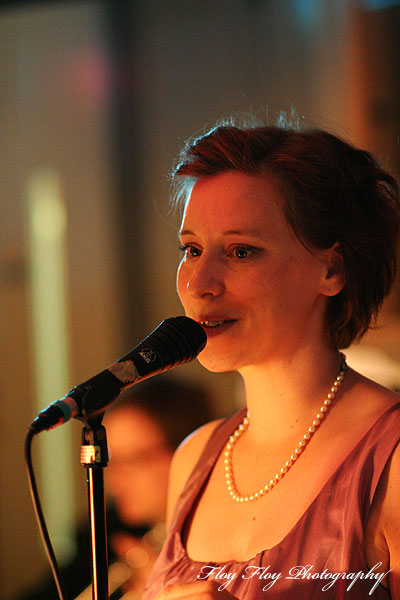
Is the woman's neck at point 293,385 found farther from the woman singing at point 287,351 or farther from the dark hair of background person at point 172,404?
the dark hair of background person at point 172,404

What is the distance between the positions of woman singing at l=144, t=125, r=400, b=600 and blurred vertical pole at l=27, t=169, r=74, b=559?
4.85 ft

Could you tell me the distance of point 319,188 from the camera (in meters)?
1.28

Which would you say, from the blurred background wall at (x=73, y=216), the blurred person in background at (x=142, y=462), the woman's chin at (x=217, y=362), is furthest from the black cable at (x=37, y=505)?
the blurred background wall at (x=73, y=216)

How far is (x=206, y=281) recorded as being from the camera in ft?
3.97

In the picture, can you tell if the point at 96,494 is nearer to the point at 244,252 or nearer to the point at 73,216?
the point at 244,252

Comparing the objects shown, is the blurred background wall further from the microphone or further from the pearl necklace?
the microphone

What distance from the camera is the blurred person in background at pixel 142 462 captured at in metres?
2.49

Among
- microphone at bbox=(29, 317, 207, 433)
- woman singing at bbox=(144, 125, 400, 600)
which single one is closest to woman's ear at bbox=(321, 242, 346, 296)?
woman singing at bbox=(144, 125, 400, 600)

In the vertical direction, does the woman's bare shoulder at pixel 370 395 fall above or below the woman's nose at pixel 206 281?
below

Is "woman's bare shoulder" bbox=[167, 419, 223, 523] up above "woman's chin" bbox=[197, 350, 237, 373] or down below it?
below

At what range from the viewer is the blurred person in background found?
2.49 m

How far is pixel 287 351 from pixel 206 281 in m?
0.21

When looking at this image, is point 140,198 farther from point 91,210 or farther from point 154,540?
point 154,540

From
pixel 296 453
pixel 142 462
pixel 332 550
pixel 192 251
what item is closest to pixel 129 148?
pixel 142 462
